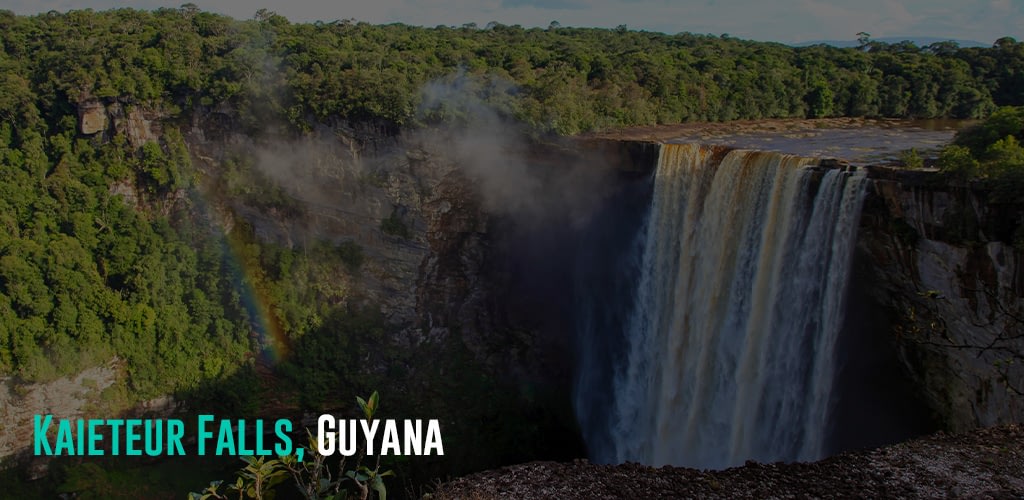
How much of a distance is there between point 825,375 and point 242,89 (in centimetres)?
2121

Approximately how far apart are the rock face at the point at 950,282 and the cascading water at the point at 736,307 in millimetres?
832

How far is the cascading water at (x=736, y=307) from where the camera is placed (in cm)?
1580

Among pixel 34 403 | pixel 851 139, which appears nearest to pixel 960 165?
pixel 851 139

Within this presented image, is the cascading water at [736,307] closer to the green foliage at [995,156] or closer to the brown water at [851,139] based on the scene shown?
the green foliage at [995,156]

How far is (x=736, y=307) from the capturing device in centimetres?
1755

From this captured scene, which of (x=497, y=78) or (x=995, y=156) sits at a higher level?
(x=497, y=78)

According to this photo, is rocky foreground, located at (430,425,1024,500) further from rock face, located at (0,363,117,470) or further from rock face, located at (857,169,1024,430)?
rock face, located at (0,363,117,470)

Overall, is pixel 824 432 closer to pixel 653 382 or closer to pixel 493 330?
pixel 653 382

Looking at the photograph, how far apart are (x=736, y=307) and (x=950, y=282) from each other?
4612 millimetres

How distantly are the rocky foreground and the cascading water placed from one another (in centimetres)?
652

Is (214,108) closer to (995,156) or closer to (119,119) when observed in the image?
(119,119)

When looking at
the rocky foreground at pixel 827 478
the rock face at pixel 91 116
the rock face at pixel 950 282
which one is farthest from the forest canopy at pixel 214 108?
the rocky foreground at pixel 827 478

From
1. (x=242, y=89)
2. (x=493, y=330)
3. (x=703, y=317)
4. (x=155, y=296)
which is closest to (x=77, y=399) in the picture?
(x=155, y=296)

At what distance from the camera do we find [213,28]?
98.8ft
